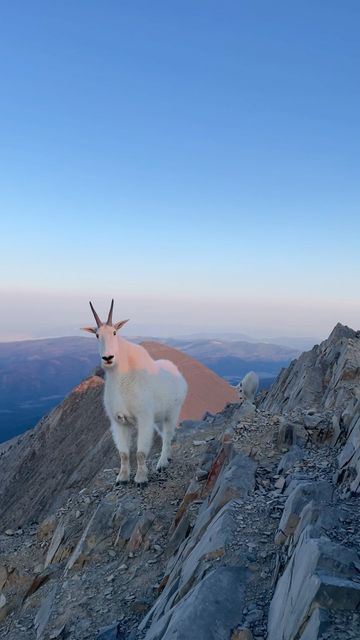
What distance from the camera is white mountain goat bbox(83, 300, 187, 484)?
11445 mm


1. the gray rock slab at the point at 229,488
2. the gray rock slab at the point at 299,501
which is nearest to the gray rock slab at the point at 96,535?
the gray rock slab at the point at 229,488

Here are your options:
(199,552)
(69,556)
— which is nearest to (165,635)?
(199,552)

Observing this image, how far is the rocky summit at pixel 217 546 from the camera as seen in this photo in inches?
218

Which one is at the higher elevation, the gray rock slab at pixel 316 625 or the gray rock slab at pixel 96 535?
the gray rock slab at pixel 316 625

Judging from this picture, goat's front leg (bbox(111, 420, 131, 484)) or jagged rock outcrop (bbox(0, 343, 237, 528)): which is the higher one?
goat's front leg (bbox(111, 420, 131, 484))

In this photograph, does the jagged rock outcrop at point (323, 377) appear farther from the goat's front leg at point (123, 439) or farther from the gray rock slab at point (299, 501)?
the gray rock slab at point (299, 501)

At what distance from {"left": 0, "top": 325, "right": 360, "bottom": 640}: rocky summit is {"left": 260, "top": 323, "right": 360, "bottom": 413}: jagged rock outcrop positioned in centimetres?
18

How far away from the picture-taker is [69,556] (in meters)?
13.1

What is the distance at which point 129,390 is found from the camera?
1209 centimetres

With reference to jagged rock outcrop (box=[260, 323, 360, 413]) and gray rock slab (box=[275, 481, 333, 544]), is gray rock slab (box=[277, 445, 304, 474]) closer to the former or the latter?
gray rock slab (box=[275, 481, 333, 544])

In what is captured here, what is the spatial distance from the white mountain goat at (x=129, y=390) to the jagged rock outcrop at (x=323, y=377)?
558 cm

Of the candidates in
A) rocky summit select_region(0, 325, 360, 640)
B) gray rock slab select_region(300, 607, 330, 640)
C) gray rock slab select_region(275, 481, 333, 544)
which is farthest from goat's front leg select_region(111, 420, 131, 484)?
gray rock slab select_region(300, 607, 330, 640)

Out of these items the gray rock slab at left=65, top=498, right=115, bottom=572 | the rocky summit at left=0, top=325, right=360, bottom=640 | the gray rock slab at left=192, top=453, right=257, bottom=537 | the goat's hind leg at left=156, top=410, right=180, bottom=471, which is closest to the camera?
the rocky summit at left=0, top=325, right=360, bottom=640

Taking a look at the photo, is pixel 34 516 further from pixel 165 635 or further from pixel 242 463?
pixel 165 635
